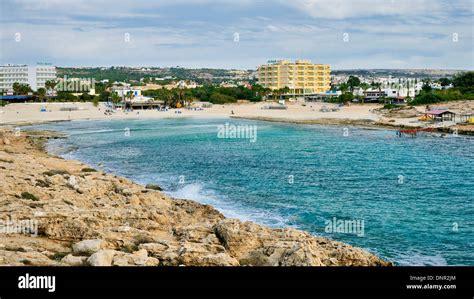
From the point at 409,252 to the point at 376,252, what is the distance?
1179 millimetres

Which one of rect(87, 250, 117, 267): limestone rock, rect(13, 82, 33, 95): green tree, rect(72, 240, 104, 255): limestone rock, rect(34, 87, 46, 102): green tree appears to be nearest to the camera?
rect(87, 250, 117, 267): limestone rock

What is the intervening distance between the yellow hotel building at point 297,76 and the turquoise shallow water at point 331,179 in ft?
312

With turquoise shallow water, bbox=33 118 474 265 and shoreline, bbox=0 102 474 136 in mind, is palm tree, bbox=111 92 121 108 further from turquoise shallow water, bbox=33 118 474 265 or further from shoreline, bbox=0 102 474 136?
turquoise shallow water, bbox=33 118 474 265

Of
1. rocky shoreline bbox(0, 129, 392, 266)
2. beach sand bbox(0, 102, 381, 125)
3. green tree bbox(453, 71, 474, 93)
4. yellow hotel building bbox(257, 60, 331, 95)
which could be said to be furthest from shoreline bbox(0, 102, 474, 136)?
rocky shoreline bbox(0, 129, 392, 266)

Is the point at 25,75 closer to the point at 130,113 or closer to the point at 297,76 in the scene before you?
the point at 130,113

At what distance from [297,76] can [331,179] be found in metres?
129

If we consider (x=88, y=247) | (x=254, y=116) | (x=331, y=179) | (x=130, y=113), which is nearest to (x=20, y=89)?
(x=130, y=113)

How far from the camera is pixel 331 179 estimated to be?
3222 centimetres

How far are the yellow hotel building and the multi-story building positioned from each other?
64944 mm

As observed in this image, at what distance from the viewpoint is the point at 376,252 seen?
17.4 meters

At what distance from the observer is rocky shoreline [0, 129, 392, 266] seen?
10.5 m

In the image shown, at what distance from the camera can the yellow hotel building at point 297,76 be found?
157500 mm
